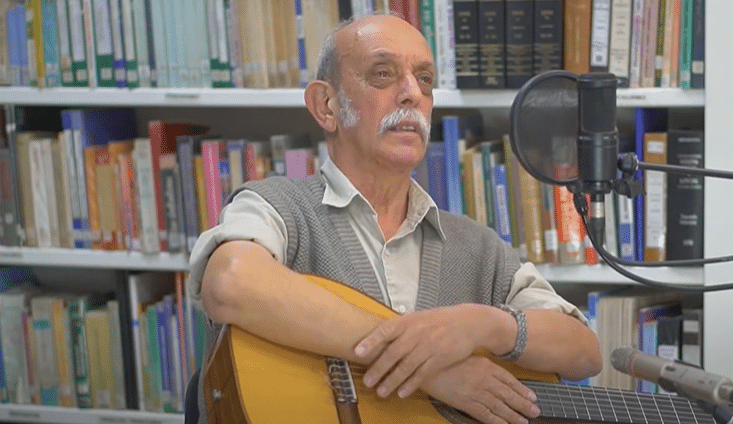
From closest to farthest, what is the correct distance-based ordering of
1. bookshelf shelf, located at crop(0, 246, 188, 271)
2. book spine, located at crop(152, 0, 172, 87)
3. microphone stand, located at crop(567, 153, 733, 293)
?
microphone stand, located at crop(567, 153, 733, 293) < book spine, located at crop(152, 0, 172, 87) < bookshelf shelf, located at crop(0, 246, 188, 271)

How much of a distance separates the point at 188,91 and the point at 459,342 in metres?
1.23

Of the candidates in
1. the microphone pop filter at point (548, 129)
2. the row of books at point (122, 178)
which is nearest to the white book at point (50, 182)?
the row of books at point (122, 178)

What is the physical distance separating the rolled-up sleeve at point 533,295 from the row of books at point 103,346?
1.08m

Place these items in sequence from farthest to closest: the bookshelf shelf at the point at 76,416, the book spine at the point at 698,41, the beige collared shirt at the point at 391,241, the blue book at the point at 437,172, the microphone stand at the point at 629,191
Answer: the bookshelf shelf at the point at 76,416
the blue book at the point at 437,172
the book spine at the point at 698,41
the beige collared shirt at the point at 391,241
the microphone stand at the point at 629,191

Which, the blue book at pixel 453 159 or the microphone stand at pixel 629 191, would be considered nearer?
the microphone stand at pixel 629 191

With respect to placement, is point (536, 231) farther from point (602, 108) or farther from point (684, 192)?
point (602, 108)

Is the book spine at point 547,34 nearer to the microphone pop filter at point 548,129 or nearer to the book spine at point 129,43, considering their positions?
the book spine at point 129,43

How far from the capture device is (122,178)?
260 cm

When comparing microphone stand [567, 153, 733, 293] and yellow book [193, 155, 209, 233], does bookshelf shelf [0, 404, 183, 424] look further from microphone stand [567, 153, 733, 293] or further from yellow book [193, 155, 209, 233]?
microphone stand [567, 153, 733, 293]

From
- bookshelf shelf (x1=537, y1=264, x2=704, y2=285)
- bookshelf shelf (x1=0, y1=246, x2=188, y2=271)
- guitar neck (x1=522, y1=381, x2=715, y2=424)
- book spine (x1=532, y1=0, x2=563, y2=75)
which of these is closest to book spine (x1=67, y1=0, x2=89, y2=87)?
bookshelf shelf (x1=0, y1=246, x2=188, y2=271)

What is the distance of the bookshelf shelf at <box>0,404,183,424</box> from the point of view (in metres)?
2.71

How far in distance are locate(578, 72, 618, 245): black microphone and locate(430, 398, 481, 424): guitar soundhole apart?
0.50 m

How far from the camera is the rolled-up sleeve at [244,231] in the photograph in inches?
62.7

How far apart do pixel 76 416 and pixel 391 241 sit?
138 cm
